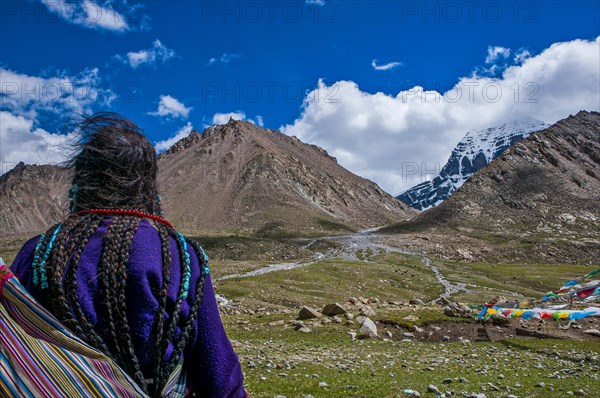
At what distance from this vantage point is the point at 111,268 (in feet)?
11.6

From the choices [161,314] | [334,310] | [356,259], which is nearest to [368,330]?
[334,310]

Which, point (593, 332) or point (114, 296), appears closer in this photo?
point (114, 296)

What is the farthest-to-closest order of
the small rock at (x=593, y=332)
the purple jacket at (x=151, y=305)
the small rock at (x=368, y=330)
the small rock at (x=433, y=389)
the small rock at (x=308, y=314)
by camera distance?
the small rock at (x=308, y=314) < the small rock at (x=593, y=332) < the small rock at (x=368, y=330) < the small rock at (x=433, y=389) < the purple jacket at (x=151, y=305)

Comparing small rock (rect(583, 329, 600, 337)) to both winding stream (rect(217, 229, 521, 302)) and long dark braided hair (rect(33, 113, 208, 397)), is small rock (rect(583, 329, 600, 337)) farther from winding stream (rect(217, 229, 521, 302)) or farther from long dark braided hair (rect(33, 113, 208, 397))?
winding stream (rect(217, 229, 521, 302))

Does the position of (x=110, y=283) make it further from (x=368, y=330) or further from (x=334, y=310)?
(x=334, y=310)

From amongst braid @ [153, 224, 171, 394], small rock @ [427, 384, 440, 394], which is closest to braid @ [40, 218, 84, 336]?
braid @ [153, 224, 171, 394]

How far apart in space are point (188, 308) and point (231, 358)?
2.08 ft

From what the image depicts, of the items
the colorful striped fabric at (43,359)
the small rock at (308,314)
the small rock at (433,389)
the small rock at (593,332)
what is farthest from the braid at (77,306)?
the small rock at (593,332)

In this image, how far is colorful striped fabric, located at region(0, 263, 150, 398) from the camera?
10.1 ft

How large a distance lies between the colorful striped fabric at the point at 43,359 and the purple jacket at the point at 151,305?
27 cm

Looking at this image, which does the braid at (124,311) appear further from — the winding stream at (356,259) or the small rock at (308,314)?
the winding stream at (356,259)

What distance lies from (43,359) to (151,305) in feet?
2.71

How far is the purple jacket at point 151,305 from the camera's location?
141 inches

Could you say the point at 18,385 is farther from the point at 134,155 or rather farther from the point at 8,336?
the point at 134,155
